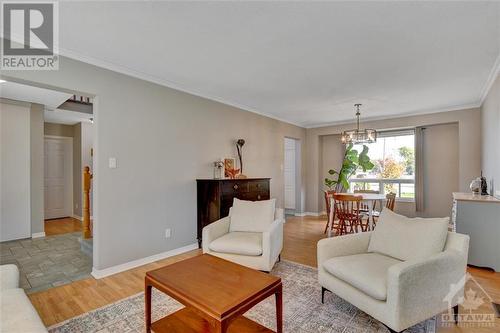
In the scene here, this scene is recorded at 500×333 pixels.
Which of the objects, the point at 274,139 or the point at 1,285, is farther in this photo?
the point at 274,139

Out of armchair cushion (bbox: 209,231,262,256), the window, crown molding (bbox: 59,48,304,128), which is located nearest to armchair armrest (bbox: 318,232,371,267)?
armchair cushion (bbox: 209,231,262,256)

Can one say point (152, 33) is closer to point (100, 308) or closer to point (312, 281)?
point (100, 308)

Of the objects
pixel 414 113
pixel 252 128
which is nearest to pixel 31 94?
pixel 252 128

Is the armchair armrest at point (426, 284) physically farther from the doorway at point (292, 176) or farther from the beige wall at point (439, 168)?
the doorway at point (292, 176)

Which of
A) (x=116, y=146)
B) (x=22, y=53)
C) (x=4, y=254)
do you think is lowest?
(x=4, y=254)

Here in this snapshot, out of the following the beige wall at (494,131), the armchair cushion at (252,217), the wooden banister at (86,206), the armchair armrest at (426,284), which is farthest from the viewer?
the wooden banister at (86,206)

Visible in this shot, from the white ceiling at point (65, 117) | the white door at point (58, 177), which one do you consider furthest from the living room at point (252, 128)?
the white ceiling at point (65, 117)

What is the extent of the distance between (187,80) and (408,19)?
2666 millimetres

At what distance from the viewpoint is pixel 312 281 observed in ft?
9.12

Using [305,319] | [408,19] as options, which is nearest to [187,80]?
[408,19]

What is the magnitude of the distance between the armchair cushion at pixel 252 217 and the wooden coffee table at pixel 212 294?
3.90 feet

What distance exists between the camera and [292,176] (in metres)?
7.21

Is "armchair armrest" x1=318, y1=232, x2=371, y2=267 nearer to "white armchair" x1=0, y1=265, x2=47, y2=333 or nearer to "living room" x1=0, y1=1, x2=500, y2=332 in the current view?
"living room" x1=0, y1=1, x2=500, y2=332

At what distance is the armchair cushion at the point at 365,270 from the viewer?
1794 mm
